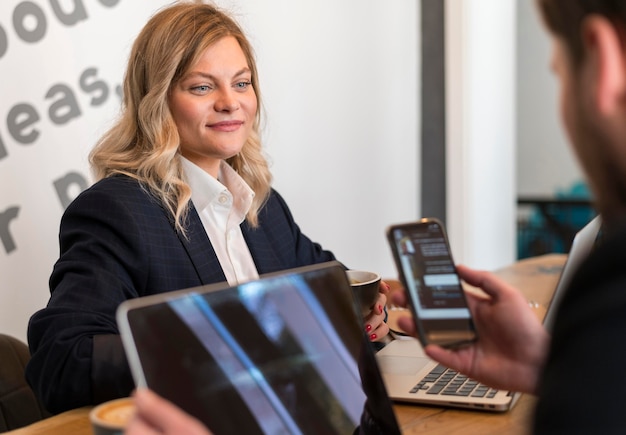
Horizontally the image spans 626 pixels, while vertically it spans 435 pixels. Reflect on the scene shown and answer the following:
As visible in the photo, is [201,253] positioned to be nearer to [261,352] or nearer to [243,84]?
[243,84]

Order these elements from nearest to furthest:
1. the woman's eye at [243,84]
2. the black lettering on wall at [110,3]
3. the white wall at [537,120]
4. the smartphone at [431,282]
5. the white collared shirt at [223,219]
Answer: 1. the smartphone at [431,282]
2. the white collared shirt at [223,219]
3. the woman's eye at [243,84]
4. the black lettering on wall at [110,3]
5. the white wall at [537,120]

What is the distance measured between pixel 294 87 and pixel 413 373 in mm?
2203

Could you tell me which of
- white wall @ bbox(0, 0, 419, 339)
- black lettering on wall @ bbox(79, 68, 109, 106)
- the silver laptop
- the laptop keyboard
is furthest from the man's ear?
black lettering on wall @ bbox(79, 68, 109, 106)

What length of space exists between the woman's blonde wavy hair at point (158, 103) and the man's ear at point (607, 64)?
1115 mm

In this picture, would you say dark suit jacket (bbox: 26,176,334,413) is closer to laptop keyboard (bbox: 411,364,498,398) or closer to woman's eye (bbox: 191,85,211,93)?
woman's eye (bbox: 191,85,211,93)

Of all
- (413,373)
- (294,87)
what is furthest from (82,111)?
(413,373)

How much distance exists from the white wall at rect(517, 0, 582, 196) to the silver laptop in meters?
5.26

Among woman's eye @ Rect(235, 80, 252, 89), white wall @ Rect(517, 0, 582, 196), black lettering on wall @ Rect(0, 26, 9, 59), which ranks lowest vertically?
white wall @ Rect(517, 0, 582, 196)

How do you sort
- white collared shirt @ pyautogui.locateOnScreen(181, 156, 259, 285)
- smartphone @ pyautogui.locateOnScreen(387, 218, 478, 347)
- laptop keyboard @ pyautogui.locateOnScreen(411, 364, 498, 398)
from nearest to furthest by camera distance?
smartphone @ pyautogui.locateOnScreen(387, 218, 478, 347) < laptop keyboard @ pyautogui.locateOnScreen(411, 364, 498, 398) < white collared shirt @ pyautogui.locateOnScreen(181, 156, 259, 285)

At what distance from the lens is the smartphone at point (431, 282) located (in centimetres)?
91

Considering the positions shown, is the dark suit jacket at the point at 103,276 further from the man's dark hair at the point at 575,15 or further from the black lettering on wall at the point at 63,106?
the black lettering on wall at the point at 63,106

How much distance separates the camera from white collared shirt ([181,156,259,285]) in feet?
5.52

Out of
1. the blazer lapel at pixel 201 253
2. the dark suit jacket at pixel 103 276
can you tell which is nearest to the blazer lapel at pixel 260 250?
the dark suit jacket at pixel 103 276

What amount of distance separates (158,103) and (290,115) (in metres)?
1.69
